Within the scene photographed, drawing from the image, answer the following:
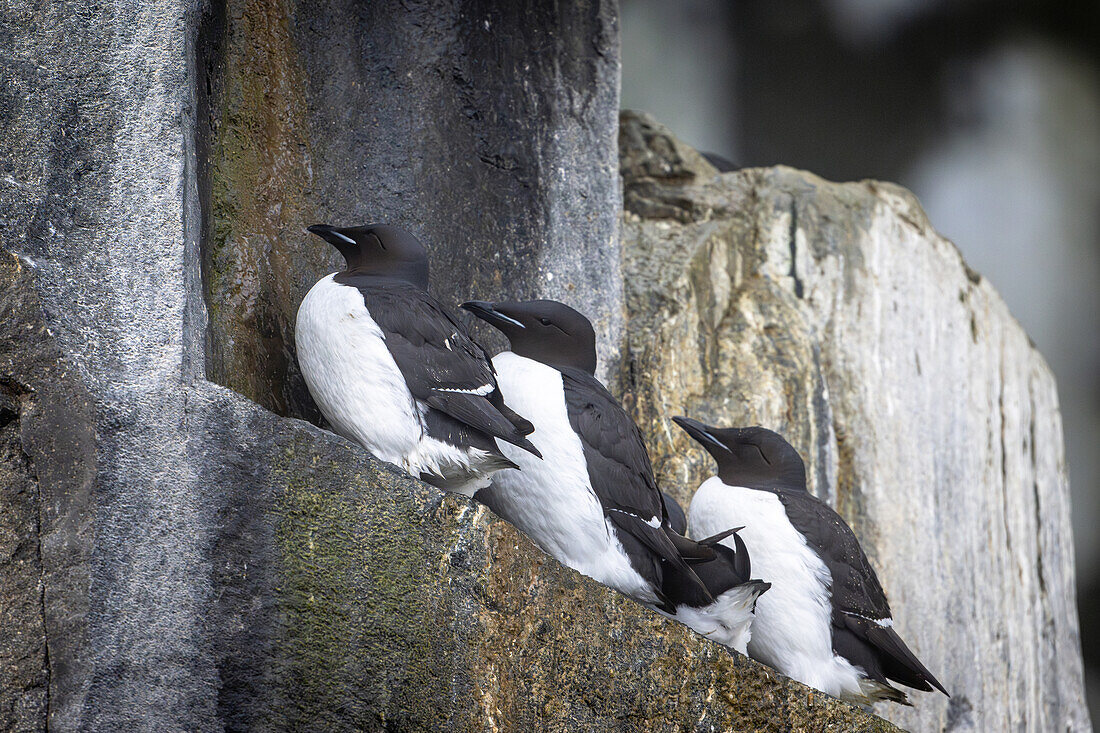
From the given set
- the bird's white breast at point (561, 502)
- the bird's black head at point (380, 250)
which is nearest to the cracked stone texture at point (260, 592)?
the bird's white breast at point (561, 502)

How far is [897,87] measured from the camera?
32.5 ft

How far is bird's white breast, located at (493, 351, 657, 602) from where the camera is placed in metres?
2.64

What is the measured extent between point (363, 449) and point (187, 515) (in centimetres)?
37

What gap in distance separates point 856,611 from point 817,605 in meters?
0.11

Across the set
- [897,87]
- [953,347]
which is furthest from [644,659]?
[897,87]

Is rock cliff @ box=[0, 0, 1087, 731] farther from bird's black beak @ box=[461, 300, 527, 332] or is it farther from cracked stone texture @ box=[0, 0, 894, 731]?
bird's black beak @ box=[461, 300, 527, 332]

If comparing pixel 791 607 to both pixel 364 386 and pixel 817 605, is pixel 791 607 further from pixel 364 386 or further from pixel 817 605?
pixel 364 386

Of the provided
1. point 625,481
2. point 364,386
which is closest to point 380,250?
point 364,386

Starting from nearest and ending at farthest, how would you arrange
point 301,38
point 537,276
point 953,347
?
point 301,38
point 537,276
point 953,347

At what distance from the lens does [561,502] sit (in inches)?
104

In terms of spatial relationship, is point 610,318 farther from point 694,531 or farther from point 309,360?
point 309,360

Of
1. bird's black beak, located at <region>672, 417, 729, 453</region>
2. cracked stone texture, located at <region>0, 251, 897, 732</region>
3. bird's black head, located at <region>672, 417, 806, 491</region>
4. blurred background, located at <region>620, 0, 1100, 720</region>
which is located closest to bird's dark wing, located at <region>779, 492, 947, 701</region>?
bird's black head, located at <region>672, 417, 806, 491</region>

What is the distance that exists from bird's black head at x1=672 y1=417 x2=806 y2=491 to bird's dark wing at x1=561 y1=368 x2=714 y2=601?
16.4 inches

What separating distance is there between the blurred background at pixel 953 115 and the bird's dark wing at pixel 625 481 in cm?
660
